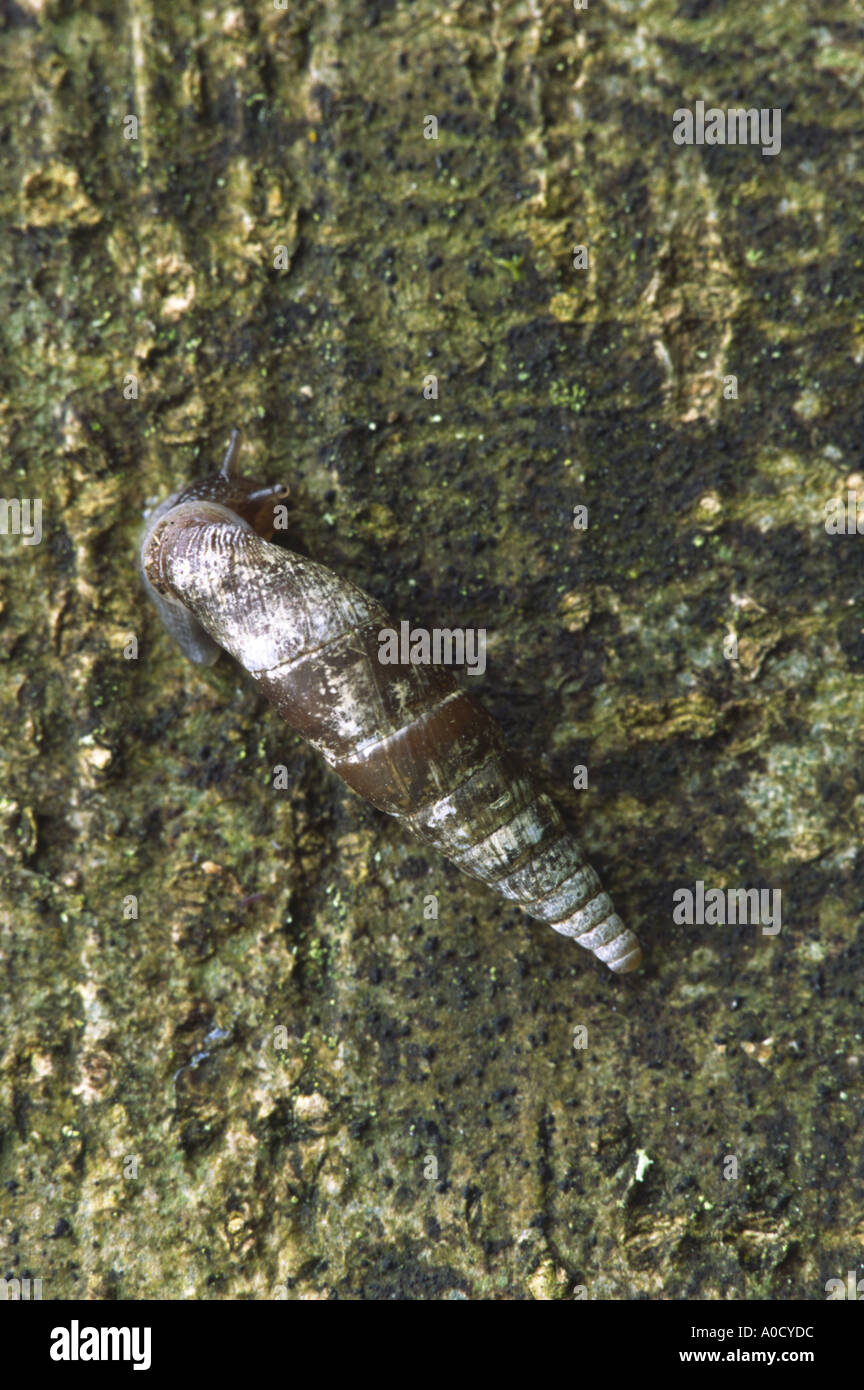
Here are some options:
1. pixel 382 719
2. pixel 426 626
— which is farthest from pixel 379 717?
pixel 426 626

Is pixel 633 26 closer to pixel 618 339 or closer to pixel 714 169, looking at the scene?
pixel 714 169

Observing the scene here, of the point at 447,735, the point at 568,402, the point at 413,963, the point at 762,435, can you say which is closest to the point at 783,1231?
the point at 413,963

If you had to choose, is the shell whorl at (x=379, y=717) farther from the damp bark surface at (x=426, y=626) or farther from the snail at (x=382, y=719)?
the damp bark surface at (x=426, y=626)

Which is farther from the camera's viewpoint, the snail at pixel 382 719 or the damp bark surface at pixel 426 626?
the damp bark surface at pixel 426 626

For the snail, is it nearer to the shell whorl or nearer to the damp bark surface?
the shell whorl

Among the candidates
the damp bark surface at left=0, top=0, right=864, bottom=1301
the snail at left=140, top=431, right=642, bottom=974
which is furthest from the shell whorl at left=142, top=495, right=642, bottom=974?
the damp bark surface at left=0, top=0, right=864, bottom=1301

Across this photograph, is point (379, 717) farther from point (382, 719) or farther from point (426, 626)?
point (426, 626)

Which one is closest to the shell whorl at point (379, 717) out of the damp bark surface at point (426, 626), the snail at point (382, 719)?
the snail at point (382, 719)
